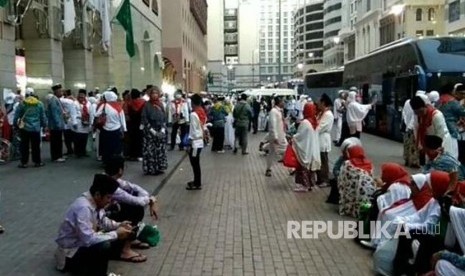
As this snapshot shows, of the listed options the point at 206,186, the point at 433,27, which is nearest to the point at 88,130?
the point at 206,186

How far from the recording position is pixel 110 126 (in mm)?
13867

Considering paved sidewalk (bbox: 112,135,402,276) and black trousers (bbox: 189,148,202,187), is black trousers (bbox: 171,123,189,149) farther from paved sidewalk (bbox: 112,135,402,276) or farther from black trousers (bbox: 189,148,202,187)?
black trousers (bbox: 189,148,202,187)

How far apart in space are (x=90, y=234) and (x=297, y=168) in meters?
6.54

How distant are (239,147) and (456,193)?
16.5 metres

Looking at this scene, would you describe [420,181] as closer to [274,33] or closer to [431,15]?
[431,15]

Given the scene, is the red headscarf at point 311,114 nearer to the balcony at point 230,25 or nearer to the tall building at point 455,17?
the tall building at point 455,17

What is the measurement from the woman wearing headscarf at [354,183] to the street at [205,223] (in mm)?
303

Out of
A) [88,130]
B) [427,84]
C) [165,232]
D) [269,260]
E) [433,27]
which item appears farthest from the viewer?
[433,27]

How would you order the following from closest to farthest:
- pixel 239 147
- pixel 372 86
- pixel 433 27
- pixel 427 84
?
pixel 427 84 → pixel 239 147 → pixel 372 86 → pixel 433 27

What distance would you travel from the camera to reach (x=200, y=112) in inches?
482

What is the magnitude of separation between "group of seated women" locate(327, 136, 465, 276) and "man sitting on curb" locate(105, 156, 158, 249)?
8.47 feet

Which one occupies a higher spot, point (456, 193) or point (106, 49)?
point (106, 49)

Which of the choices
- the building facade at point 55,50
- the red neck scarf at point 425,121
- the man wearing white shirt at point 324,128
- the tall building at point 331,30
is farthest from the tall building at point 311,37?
the red neck scarf at point 425,121

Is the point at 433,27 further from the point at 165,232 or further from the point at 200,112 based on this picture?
the point at 165,232
